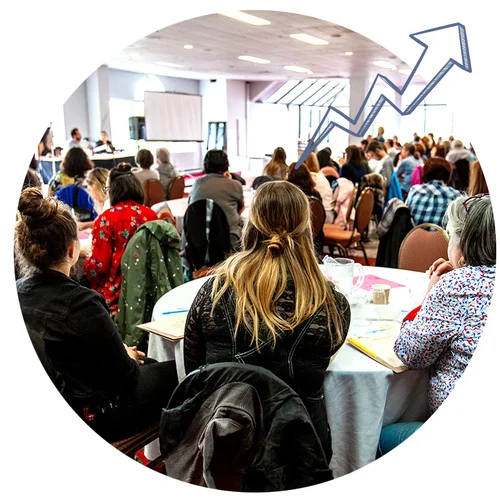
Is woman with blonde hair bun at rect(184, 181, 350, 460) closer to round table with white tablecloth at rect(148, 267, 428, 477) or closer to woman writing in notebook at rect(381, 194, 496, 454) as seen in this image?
round table with white tablecloth at rect(148, 267, 428, 477)

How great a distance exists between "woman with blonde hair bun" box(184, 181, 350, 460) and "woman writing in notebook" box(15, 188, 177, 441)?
0.92ft

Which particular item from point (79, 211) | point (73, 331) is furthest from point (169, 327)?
point (79, 211)

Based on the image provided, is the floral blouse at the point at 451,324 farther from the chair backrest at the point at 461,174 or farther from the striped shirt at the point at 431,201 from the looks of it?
the chair backrest at the point at 461,174

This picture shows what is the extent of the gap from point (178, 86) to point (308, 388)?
53.5ft

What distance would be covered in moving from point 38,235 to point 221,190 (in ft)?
7.71

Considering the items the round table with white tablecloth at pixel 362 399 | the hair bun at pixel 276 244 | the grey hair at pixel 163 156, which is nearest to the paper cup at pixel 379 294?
the round table with white tablecloth at pixel 362 399

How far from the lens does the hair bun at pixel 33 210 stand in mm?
1665

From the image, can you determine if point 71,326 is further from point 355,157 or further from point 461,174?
point 461,174

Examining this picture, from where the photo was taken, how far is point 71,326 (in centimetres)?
159

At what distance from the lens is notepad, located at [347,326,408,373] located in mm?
1578

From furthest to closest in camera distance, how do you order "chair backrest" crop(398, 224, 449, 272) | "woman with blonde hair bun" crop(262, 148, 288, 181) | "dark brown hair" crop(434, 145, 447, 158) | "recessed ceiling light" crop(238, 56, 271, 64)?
1. "recessed ceiling light" crop(238, 56, 271, 64)
2. "dark brown hair" crop(434, 145, 447, 158)
3. "woman with blonde hair bun" crop(262, 148, 288, 181)
4. "chair backrest" crop(398, 224, 449, 272)

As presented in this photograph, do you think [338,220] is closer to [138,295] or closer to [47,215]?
[138,295]

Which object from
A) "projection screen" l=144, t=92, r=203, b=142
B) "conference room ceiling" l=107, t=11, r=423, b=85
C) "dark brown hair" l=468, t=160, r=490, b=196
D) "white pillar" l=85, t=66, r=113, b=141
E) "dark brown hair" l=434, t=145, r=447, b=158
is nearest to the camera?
"dark brown hair" l=468, t=160, r=490, b=196

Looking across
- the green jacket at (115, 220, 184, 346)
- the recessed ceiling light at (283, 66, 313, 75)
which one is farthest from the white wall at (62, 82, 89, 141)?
the green jacket at (115, 220, 184, 346)
